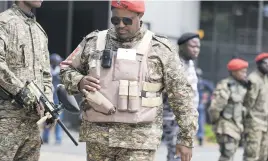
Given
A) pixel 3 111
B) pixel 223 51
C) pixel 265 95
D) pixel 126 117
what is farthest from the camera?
pixel 223 51

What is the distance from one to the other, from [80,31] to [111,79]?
12772 millimetres

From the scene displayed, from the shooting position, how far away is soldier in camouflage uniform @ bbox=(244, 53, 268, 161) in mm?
9445

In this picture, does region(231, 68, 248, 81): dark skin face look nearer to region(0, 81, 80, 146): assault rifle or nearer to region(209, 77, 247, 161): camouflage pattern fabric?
region(209, 77, 247, 161): camouflage pattern fabric

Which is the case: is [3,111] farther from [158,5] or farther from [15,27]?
[158,5]

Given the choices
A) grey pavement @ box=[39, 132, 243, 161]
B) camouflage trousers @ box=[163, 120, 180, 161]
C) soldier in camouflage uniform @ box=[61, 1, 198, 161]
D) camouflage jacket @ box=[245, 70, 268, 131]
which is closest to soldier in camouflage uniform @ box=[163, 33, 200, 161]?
camouflage trousers @ box=[163, 120, 180, 161]

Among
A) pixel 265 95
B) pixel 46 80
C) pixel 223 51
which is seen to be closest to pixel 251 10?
pixel 223 51

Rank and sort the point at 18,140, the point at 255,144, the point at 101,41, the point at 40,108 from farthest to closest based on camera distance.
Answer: the point at 255,144
the point at 18,140
the point at 40,108
the point at 101,41

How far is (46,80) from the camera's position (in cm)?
567

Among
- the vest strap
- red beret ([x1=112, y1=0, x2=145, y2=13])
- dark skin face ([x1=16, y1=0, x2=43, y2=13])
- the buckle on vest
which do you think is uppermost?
red beret ([x1=112, y1=0, x2=145, y2=13])

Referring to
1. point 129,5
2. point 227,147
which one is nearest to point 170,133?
point 227,147

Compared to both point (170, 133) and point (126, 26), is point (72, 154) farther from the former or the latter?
point (126, 26)

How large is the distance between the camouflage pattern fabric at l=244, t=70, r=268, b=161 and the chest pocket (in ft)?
15.7

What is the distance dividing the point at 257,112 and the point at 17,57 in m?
5.01

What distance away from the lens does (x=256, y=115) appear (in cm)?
950
